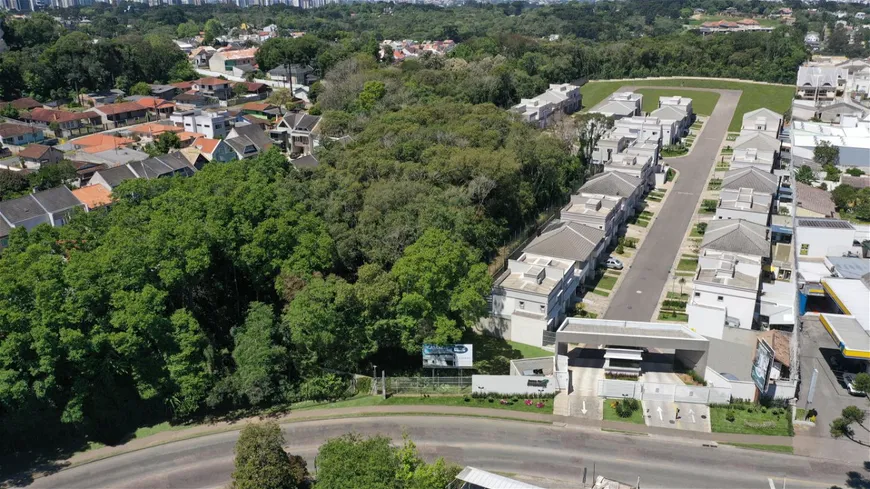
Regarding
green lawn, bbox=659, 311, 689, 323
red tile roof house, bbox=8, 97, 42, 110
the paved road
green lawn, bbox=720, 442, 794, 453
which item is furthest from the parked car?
red tile roof house, bbox=8, 97, 42, 110

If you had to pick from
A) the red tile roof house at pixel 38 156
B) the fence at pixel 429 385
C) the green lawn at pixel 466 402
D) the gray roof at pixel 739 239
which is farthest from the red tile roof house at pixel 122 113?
the gray roof at pixel 739 239

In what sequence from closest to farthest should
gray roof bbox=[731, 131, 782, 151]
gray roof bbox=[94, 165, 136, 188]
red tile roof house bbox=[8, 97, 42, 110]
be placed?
1. gray roof bbox=[94, 165, 136, 188]
2. gray roof bbox=[731, 131, 782, 151]
3. red tile roof house bbox=[8, 97, 42, 110]

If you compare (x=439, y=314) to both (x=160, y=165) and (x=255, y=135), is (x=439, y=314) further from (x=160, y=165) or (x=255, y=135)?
(x=255, y=135)

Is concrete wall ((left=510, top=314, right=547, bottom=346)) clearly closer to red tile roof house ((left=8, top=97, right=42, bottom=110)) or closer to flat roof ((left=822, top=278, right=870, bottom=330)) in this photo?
flat roof ((left=822, top=278, right=870, bottom=330))

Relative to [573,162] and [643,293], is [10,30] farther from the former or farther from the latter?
[643,293]

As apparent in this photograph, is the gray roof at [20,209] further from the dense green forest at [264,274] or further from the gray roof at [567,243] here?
the gray roof at [567,243]

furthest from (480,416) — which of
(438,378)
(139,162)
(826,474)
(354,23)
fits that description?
(354,23)
